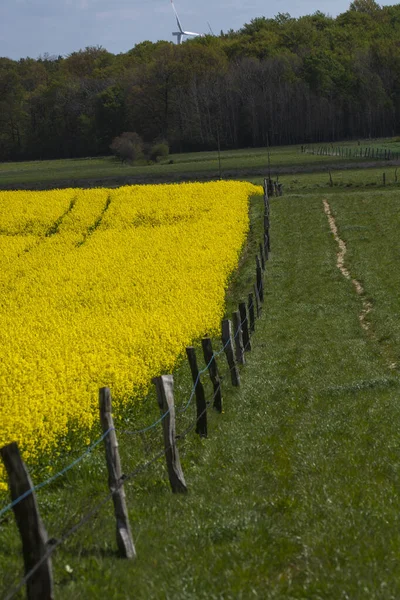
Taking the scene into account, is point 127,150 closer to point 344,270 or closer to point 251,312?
point 344,270

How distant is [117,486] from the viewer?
9336 millimetres

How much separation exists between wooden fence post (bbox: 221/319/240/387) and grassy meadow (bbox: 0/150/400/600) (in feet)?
0.90

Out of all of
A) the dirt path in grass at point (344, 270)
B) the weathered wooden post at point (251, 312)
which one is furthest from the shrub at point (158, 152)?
the weathered wooden post at point (251, 312)

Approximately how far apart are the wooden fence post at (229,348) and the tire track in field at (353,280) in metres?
4.21

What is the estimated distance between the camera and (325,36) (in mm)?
179875

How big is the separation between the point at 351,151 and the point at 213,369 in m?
87.4

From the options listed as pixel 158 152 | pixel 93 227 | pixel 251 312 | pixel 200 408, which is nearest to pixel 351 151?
pixel 158 152

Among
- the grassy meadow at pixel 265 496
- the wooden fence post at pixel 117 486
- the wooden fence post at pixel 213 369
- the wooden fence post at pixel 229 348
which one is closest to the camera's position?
the grassy meadow at pixel 265 496

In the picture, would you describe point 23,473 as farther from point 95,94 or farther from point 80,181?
point 95,94

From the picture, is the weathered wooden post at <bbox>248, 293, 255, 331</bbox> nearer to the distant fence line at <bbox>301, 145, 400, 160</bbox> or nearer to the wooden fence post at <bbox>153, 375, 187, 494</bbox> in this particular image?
the wooden fence post at <bbox>153, 375, 187, 494</bbox>

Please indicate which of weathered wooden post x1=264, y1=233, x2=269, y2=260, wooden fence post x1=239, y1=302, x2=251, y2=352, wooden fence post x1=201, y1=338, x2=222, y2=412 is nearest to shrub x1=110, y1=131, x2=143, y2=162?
weathered wooden post x1=264, y1=233, x2=269, y2=260

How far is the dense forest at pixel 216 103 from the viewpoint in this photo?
134 metres

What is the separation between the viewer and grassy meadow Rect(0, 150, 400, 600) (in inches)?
320

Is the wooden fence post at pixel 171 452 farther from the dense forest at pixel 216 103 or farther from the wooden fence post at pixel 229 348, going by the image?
the dense forest at pixel 216 103
